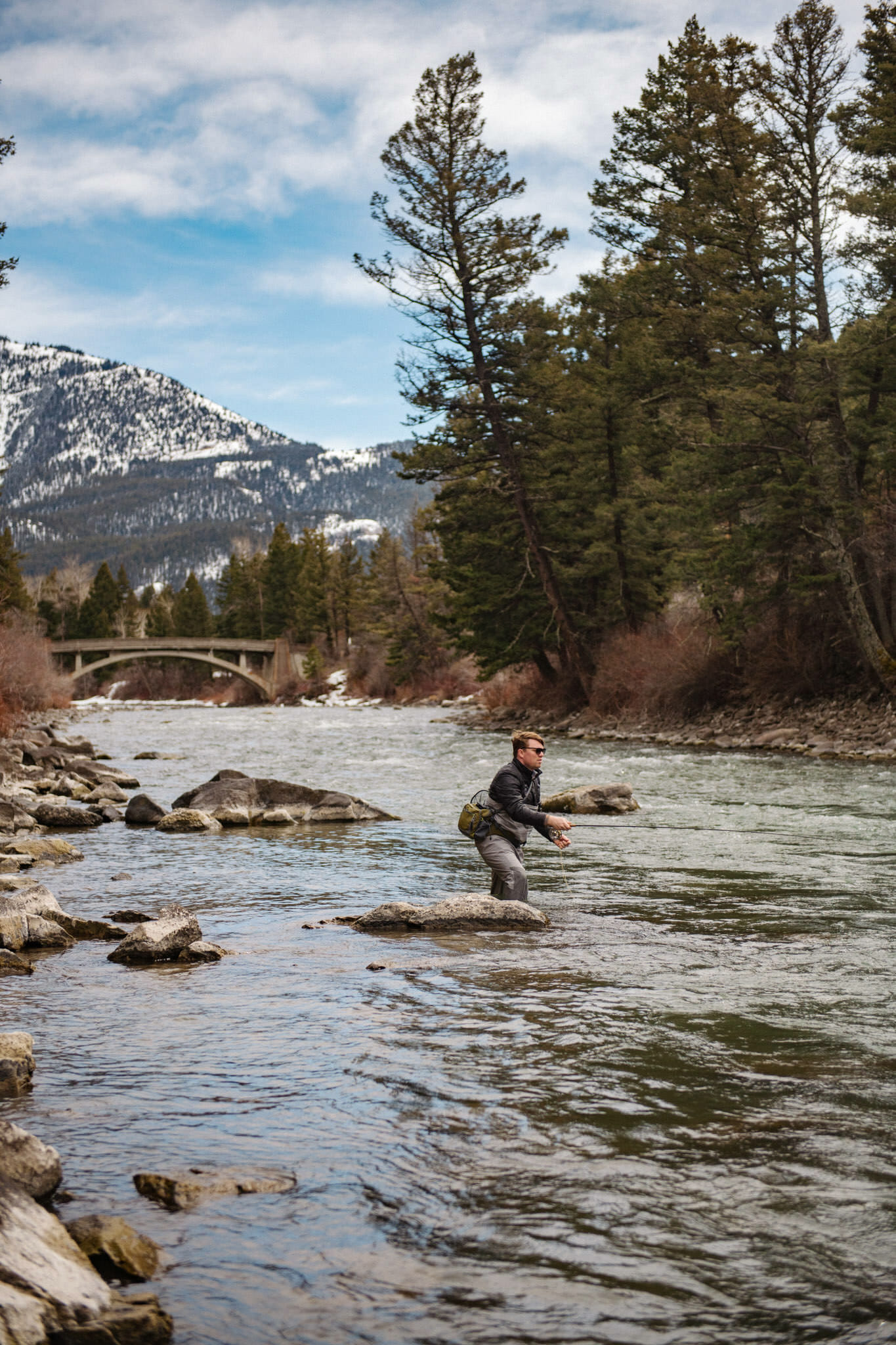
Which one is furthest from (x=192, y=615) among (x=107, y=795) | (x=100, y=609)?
(x=107, y=795)

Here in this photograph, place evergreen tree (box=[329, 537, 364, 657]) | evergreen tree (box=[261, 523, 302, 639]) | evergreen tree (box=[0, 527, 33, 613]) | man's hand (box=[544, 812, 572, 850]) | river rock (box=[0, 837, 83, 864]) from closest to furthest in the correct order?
man's hand (box=[544, 812, 572, 850])
river rock (box=[0, 837, 83, 864])
evergreen tree (box=[0, 527, 33, 613])
evergreen tree (box=[329, 537, 364, 657])
evergreen tree (box=[261, 523, 302, 639])

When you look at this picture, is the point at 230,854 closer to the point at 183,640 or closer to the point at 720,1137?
the point at 720,1137

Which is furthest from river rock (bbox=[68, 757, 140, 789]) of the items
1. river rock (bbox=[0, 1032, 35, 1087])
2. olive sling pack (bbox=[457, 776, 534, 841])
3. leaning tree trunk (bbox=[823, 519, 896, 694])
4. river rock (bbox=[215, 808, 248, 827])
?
river rock (bbox=[0, 1032, 35, 1087])

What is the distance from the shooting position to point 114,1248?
424cm

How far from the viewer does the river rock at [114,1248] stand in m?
4.21

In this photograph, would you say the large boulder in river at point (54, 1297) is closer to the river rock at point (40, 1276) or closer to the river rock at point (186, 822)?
the river rock at point (40, 1276)

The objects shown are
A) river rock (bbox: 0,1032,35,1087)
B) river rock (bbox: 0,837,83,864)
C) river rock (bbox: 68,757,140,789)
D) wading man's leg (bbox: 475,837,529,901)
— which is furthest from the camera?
river rock (bbox: 68,757,140,789)

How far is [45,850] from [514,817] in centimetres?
711

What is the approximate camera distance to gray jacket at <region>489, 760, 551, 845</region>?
10.4m

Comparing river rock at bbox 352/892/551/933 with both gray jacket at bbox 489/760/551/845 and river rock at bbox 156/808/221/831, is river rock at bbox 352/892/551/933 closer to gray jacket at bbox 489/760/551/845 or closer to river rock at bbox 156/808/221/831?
gray jacket at bbox 489/760/551/845

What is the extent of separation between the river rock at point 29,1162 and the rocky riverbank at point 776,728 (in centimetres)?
2169

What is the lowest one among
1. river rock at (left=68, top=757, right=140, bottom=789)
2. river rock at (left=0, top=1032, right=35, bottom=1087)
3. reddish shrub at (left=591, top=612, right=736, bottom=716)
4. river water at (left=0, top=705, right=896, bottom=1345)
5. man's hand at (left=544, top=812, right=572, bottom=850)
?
river water at (left=0, top=705, right=896, bottom=1345)

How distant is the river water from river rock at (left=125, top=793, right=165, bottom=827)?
567 cm

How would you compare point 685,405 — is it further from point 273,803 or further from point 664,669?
point 273,803
